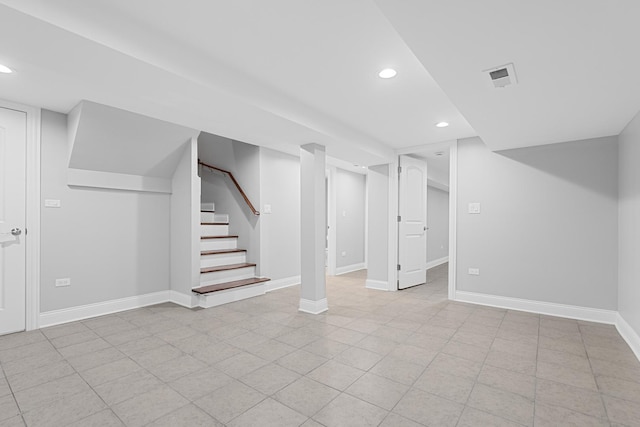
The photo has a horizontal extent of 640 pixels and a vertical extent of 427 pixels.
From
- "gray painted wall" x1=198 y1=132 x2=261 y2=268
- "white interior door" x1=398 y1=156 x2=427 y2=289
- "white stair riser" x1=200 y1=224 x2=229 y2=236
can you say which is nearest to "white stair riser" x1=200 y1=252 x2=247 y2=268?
"gray painted wall" x1=198 y1=132 x2=261 y2=268

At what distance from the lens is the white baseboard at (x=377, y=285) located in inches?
199

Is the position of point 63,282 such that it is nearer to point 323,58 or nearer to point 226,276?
point 226,276

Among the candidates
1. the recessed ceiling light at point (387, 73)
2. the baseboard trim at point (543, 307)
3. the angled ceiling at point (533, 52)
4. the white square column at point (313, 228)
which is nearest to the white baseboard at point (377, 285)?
the baseboard trim at point (543, 307)

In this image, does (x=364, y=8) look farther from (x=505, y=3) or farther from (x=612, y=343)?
(x=612, y=343)

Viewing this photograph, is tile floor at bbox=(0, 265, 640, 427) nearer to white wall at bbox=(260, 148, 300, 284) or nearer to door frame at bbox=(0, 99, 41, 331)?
door frame at bbox=(0, 99, 41, 331)

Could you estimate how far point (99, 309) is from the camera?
362 centimetres

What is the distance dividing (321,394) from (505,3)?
2312 mm

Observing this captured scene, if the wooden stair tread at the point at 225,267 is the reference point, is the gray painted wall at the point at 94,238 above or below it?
above

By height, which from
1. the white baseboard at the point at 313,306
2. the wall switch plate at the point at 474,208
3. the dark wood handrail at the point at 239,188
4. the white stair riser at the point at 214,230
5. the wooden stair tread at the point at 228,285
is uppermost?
the dark wood handrail at the point at 239,188

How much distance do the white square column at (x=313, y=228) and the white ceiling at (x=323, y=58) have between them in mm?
624

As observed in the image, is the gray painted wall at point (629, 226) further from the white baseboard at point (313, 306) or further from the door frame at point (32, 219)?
the door frame at point (32, 219)

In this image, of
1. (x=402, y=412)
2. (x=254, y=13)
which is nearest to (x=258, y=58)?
(x=254, y=13)

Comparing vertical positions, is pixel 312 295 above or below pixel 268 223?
below

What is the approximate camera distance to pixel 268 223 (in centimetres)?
498
